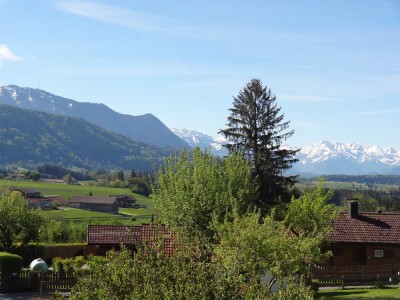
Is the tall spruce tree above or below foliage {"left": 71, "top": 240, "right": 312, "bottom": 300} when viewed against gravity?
above

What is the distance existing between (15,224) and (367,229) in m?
28.1

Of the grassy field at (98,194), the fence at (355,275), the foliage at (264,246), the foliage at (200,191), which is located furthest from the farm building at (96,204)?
the foliage at (264,246)

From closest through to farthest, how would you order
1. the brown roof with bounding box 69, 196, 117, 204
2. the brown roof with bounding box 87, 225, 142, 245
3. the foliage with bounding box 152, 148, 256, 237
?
1. the foliage with bounding box 152, 148, 256, 237
2. the brown roof with bounding box 87, 225, 142, 245
3. the brown roof with bounding box 69, 196, 117, 204

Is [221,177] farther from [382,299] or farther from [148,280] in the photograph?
[148,280]

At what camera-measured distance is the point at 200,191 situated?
30.0 metres

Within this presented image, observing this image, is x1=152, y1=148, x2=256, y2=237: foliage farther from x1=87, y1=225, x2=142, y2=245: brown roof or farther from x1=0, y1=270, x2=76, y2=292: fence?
x1=87, y1=225, x2=142, y2=245: brown roof

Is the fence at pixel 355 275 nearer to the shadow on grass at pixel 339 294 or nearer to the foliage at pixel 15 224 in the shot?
the shadow on grass at pixel 339 294

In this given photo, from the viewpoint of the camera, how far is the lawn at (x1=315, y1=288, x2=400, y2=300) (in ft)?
103

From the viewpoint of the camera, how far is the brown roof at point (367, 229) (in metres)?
45.9

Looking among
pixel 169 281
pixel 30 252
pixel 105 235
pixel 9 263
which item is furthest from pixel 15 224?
pixel 169 281

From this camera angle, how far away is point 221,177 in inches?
1232

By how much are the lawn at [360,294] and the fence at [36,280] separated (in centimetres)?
1528

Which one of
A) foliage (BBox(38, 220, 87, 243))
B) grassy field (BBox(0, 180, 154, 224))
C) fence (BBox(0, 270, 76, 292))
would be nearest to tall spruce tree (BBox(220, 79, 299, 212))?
fence (BBox(0, 270, 76, 292))

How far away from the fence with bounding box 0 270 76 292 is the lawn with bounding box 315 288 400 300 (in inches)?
601
